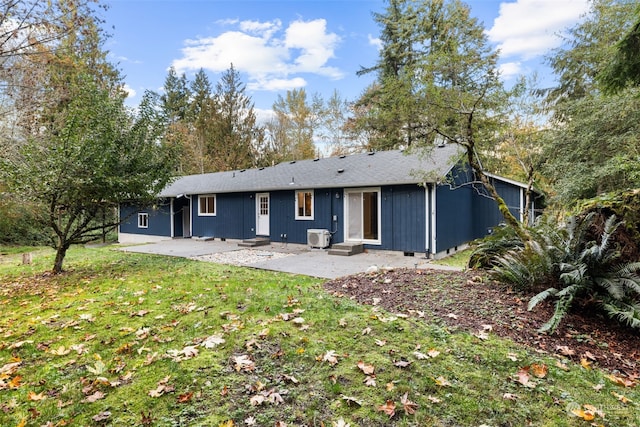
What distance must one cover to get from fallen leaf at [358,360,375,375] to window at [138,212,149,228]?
17.0 meters

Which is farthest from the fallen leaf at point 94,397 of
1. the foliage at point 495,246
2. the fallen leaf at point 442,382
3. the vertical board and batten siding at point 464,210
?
the vertical board and batten siding at point 464,210

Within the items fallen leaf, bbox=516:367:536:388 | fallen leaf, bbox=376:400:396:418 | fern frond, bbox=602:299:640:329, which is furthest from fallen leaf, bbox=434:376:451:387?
fern frond, bbox=602:299:640:329

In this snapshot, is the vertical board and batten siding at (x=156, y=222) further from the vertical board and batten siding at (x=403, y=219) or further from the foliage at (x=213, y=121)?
the vertical board and batten siding at (x=403, y=219)

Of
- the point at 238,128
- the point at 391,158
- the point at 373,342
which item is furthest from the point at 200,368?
the point at 238,128

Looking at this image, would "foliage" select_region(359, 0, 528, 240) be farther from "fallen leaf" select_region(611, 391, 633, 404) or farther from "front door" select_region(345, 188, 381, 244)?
"front door" select_region(345, 188, 381, 244)

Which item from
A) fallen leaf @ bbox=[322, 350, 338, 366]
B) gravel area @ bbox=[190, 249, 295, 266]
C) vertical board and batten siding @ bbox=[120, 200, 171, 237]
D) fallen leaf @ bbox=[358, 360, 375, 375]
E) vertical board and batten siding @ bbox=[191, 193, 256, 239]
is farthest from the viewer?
vertical board and batten siding @ bbox=[120, 200, 171, 237]

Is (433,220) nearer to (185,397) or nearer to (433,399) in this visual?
(433,399)

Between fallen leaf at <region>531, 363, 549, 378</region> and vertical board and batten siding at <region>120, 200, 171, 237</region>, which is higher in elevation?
vertical board and batten siding at <region>120, 200, 171, 237</region>

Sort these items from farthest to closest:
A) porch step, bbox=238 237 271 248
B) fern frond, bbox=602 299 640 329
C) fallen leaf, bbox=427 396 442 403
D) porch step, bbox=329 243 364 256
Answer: porch step, bbox=238 237 271 248
porch step, bbox=329 243 364 256
fern frond, bbox=602 299 640 329
fallen leaf, bbox=427 396 442 403

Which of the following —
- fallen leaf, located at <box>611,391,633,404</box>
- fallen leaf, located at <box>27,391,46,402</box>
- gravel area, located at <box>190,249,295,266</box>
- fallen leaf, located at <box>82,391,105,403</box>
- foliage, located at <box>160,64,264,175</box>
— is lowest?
gravel area, located at <box>190,249,295,266</box>

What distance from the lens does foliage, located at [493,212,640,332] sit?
11.6ft

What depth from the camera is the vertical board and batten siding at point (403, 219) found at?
9562 millimetres

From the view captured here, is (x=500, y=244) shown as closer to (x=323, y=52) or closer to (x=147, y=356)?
(x=147, y=356)

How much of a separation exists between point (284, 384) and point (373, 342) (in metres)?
0.97
